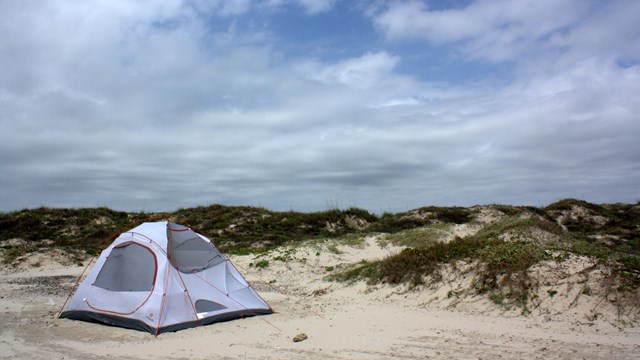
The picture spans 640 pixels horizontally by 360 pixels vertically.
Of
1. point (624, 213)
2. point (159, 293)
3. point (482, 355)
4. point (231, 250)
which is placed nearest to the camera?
point (482, 355)

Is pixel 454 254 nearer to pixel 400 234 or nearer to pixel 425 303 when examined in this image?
pixel 425 303

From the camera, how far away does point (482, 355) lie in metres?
7.14

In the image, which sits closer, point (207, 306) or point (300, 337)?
point (300, 337)

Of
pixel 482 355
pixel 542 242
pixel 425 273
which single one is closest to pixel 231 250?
pixel 425 273

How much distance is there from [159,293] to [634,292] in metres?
8.98

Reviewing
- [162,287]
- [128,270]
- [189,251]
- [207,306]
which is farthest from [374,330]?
[128,270]

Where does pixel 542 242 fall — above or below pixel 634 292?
above

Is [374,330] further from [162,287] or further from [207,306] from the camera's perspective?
[162,287]

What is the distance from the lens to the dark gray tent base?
884 cm

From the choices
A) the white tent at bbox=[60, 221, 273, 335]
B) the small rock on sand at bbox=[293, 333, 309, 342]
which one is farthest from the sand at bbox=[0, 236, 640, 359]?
the white tent at bbox=[60, 221, 273, 335]

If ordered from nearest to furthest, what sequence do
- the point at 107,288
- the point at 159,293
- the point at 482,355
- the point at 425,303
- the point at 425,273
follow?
the point at 482,355 < the point at 159,293 < the point at 107,288 < the point at 425,303 < the point at 425,273

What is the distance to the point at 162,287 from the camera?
30.2 ft

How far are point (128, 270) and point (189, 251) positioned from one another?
4.07ft

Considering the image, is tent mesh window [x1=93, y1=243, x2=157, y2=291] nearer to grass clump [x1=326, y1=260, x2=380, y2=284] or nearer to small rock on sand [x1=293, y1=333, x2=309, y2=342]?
small rock on sand [x1=293, y1=333, x2=309, y2=342]
